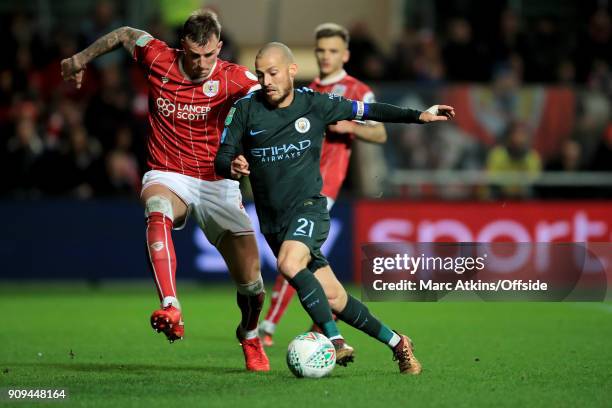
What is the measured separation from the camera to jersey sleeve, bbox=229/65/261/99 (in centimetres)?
828

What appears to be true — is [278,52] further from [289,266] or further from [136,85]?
[136,85]

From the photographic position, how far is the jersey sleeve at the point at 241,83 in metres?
8.28

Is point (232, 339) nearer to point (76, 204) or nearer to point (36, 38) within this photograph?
point (76, 204)

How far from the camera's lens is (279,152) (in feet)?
24.8

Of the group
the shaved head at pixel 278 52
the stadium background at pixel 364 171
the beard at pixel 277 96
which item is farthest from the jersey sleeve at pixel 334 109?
the stadium background at pixel 364 171

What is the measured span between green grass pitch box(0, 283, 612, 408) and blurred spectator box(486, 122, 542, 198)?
2.81 metres

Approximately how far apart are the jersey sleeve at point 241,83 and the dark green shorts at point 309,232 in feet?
3.91

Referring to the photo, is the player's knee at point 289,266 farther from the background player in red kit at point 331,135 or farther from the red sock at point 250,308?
the background player in red kit at point 331,135

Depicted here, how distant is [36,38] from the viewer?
19062 mm

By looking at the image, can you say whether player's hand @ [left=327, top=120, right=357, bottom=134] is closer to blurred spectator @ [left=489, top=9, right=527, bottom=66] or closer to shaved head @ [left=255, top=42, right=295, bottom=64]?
shaved head @ [left=255, top=42, right=295, bottom=64]

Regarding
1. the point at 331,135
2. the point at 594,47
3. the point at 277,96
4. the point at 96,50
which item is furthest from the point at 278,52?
the point at 594,47

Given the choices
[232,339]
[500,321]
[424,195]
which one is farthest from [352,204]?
[232,339]

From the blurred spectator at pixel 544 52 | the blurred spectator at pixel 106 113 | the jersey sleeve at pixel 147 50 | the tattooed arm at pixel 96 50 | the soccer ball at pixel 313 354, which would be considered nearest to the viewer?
the soccer ball at pixel 313 354

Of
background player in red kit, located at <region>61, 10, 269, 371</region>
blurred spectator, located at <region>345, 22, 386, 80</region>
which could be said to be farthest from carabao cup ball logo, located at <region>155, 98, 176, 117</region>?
blurred spectator, located at <region>345, 22, 386, 80</region>
